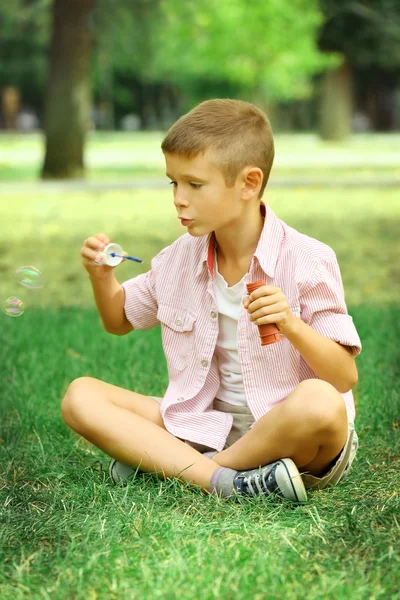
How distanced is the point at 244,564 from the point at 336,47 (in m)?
11.8

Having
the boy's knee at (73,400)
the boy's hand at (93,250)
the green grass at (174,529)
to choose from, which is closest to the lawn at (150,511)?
the green grass at (174,529)

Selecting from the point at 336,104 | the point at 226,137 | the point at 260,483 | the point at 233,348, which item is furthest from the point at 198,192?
the point at 336,104

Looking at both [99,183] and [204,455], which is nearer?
[204,455]

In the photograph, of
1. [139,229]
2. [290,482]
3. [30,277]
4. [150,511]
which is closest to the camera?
[150,511]

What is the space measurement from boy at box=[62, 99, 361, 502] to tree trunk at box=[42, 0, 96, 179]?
491 inches

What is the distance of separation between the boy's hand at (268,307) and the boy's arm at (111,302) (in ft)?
1.97

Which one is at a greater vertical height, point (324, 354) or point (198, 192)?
point (198, 192)

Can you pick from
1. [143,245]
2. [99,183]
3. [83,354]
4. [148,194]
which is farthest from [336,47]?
[83,354]

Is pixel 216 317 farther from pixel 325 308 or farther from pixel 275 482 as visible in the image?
pixel 275 482

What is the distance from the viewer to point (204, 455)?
286 cm

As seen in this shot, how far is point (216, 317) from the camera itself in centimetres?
288

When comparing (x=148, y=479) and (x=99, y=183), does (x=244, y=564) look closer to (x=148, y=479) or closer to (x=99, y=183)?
(x=148, y=479)

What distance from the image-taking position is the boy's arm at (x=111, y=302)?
9.79 ft

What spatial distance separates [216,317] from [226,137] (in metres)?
0.51
